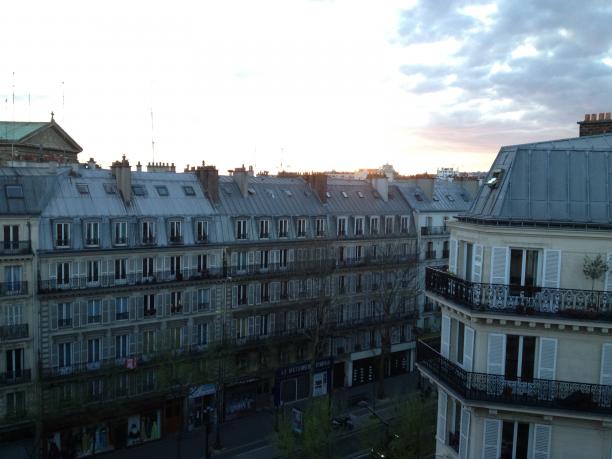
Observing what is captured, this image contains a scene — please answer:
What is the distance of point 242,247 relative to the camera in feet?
148

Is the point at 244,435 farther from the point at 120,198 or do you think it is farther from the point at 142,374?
the point at 120,198

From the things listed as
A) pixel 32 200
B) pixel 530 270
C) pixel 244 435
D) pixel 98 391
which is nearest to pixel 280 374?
pixel 244 435

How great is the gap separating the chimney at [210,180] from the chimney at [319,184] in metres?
9.77

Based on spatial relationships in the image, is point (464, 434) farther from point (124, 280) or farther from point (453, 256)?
point (124, 280)

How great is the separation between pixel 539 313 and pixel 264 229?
1174 inches

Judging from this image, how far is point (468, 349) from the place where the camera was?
20250mm

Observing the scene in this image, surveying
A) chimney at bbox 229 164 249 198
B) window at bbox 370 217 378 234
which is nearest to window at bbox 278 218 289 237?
chimney at bbox 229 164 249 198

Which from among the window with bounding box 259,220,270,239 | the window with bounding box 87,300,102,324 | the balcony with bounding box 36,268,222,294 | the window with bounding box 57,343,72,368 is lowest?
the window with bounding box 57,343,72,368

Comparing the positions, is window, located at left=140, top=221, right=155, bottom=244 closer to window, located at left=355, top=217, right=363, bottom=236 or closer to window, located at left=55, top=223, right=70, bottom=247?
window, located at left=55, top=223, right=70, bottom=247

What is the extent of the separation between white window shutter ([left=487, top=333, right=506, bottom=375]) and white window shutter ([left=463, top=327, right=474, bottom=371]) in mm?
581

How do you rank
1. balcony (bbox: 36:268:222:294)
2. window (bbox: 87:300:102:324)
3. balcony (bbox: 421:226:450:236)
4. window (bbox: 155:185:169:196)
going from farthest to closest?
balcony (bbox: 421:226:450:236) → window (bbox: 155:185:169:196) → window (bbox: 87:300:102:324) → balcony (bbox: 36:268:222:294)

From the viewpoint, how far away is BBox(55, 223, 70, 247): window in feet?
122

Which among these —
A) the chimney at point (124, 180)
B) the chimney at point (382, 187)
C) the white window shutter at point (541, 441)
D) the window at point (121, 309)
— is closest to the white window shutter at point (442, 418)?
the white window shutter at point (541, 441)

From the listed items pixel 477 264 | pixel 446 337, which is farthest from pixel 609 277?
pixel 446 337
